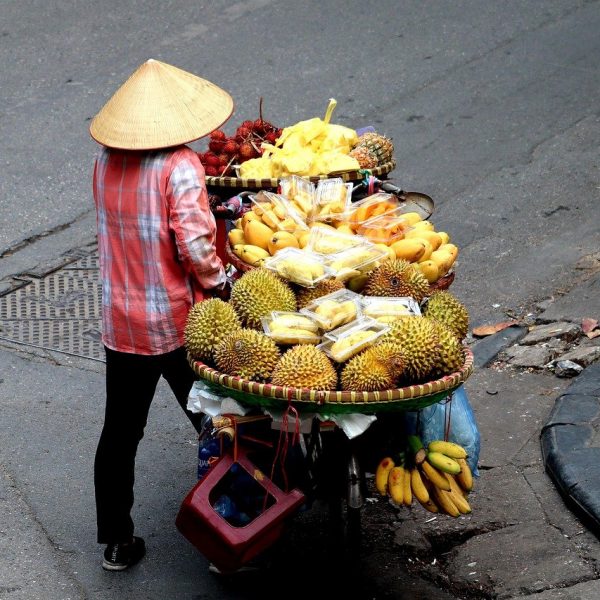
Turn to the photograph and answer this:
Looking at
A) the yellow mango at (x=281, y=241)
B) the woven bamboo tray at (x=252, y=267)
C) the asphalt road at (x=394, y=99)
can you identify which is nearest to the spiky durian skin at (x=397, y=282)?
the woven bamboo tray at (x=252, y=267)

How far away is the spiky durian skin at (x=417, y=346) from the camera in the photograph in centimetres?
321

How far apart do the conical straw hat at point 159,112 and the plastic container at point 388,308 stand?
83cm

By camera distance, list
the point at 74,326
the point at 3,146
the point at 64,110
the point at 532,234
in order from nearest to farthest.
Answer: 1. the point at 74,326
2. the point at 532,234
3. the point at 3,146
4. the point at 64,110

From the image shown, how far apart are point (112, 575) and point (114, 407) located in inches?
24.9

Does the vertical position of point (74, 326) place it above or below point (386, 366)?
below

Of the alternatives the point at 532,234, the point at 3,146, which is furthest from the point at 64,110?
the point at 532,234

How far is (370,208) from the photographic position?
409cm

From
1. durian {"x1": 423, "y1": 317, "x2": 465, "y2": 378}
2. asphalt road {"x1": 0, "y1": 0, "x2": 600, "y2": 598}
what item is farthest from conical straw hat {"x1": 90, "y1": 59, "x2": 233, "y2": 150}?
asphalt road {"x1": 0, "y1": 0, "x2": 600, "y2": 598}

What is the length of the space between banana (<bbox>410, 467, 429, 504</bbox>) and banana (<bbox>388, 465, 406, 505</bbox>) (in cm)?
3

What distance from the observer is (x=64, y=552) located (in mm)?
3973

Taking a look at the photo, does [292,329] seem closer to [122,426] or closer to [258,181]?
[122,426]

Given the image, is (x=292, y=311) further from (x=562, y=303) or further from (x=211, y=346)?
(x=562, y=303)

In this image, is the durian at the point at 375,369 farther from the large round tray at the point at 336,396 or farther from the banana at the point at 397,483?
the banana at the point at 397,483

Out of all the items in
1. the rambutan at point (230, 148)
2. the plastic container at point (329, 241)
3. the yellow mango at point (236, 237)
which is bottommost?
the yellow mango at point (236, 237)
